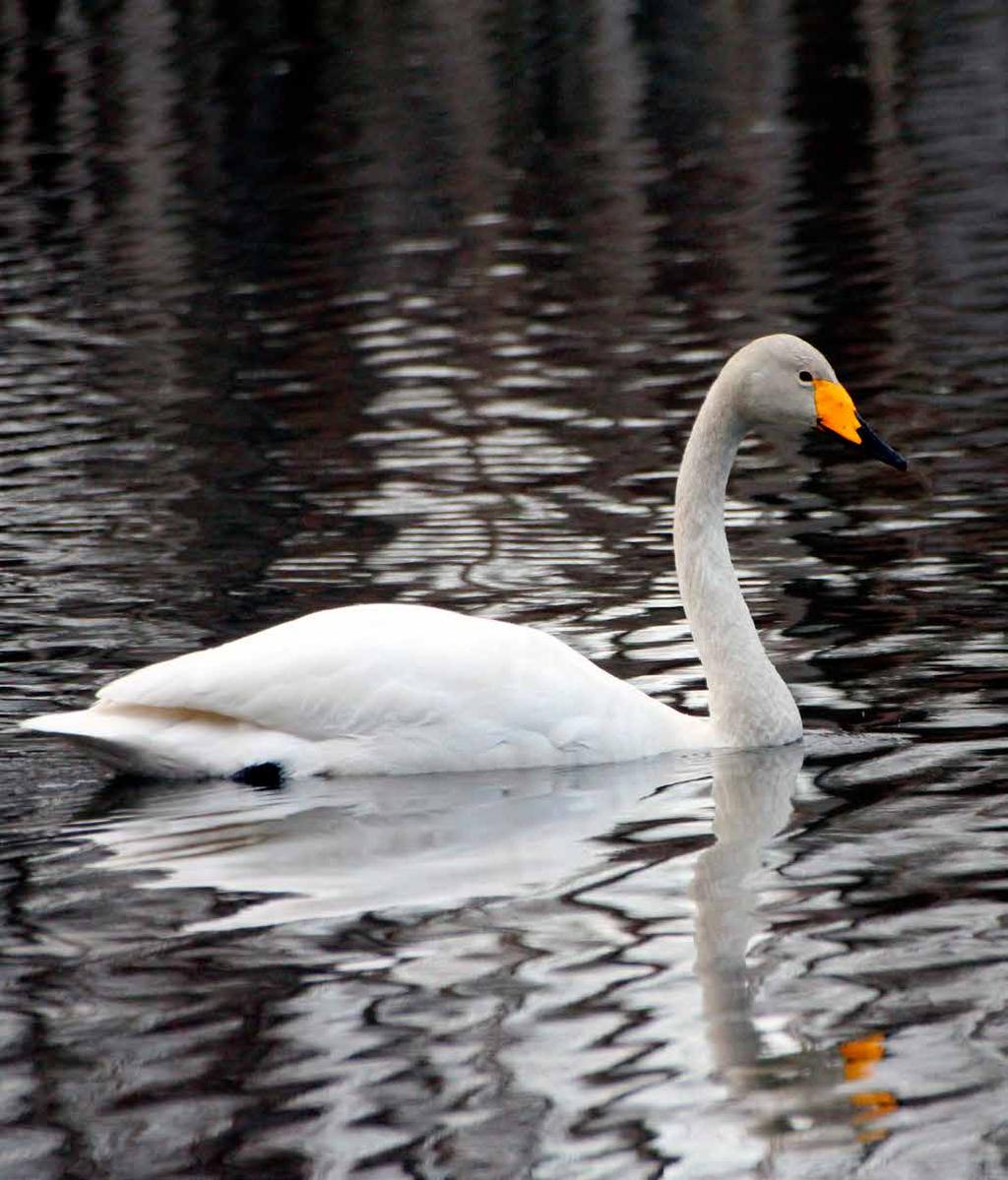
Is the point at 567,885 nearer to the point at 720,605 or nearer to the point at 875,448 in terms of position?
the point at 720,605

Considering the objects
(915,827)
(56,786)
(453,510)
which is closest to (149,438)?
(453,510)

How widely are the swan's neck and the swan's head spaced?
0.10 m

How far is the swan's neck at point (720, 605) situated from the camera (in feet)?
27.3

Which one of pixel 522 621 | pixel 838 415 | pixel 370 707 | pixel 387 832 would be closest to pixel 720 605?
pixel 838 415

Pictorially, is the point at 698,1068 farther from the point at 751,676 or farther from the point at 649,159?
the point at 649,159

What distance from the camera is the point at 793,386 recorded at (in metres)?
8.40

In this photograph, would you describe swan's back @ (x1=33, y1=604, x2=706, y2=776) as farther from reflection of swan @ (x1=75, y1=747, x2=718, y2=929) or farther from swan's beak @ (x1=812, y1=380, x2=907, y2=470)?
swan's beak @ (x1=812, y1=380, x2=907, y2=470)

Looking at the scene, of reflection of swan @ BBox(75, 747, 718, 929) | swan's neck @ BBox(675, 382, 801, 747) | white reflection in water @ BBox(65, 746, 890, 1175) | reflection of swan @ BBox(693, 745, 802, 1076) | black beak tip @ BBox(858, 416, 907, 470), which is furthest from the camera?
black beak tip @ BBox(858, 416, 907, 470)

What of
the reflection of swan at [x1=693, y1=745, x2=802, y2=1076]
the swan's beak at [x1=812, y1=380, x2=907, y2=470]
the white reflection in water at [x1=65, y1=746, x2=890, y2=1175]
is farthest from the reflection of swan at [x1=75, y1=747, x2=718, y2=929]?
the swan's beak at [x1=812, y1=380, x2=907, y2=470]

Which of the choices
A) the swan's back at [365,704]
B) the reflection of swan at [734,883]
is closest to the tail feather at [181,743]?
the swan's back at [365,704]

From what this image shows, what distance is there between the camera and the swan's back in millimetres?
7922

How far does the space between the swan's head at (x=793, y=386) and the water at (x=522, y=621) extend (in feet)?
3.12

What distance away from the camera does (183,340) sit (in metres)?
18.3

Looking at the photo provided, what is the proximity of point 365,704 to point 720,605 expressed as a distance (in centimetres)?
122
